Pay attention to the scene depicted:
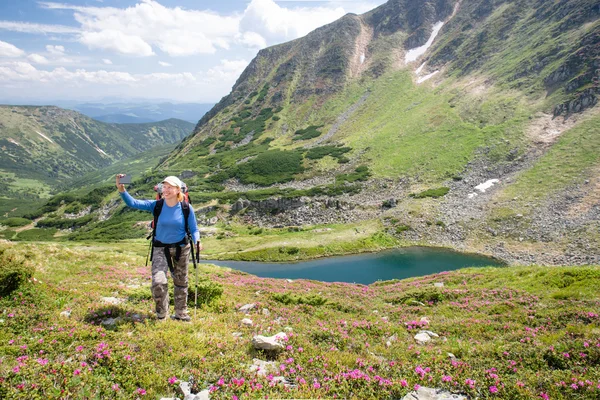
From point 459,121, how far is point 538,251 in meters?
55.1

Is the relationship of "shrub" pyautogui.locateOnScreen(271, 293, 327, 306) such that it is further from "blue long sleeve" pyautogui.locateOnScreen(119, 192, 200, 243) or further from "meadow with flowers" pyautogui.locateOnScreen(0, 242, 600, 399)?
"blue long sleeve" pyautogui.locateOnScreen(119, 192, 200, 243)

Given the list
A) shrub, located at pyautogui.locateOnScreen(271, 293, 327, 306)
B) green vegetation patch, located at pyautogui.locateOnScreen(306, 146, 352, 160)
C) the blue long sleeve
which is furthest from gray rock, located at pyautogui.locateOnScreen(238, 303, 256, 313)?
green vegetation patch, located at pyautogui.locateOnScreen(306, 146, 352, 160)

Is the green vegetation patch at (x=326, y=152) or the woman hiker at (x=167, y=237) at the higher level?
the green vegetation patch at (x=326, y=152)

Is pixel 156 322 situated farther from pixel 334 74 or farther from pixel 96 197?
pixel 334 74

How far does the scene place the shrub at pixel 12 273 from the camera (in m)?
9.38

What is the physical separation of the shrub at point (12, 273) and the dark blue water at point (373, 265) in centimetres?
3660

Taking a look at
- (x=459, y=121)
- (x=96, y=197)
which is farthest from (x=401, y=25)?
(x=96, y=197)

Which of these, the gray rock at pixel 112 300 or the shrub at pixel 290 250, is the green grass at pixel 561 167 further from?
the gray rock at pixel 112 300

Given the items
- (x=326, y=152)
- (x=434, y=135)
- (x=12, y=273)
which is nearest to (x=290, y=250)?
(x=12, y=273)

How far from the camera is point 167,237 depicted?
31.4 ft

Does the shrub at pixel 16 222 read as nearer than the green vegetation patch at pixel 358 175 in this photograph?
No

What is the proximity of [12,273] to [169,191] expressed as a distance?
5.50 metres

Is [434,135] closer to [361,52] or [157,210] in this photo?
[157,210]

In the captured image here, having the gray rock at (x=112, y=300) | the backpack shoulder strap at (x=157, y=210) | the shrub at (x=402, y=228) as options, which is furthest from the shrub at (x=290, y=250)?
the backpack shoulder strap at (x=157, y=210)
